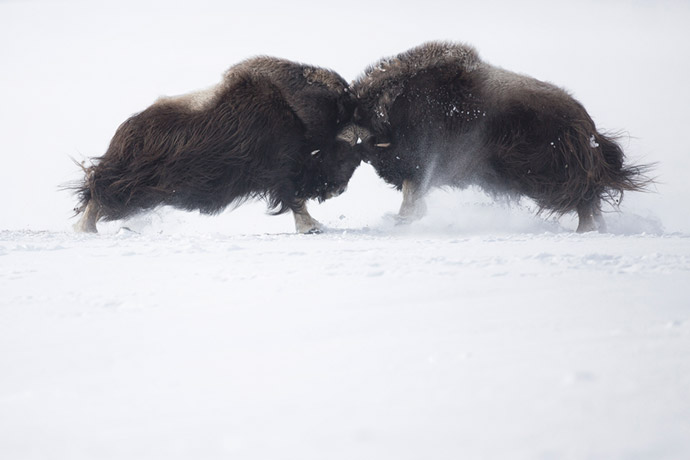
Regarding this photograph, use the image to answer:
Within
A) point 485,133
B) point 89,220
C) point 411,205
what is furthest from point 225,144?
point 485,133

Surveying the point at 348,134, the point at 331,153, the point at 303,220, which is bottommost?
the point at 303,220

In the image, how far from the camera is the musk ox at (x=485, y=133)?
12.0ft

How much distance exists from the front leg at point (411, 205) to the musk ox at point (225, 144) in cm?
57

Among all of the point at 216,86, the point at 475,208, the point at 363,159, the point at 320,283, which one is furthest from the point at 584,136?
the point at 320,283

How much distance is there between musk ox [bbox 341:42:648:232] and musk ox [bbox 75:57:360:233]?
0.27m

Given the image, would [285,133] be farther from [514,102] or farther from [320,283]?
[320,283]

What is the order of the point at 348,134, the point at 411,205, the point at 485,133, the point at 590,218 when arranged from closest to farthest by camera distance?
the point at 485,133
the point at 590,218
the point at 348,134
the point at 411,205

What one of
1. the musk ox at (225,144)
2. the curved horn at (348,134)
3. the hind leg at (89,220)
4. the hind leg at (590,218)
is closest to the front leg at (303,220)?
the musk ox at (225,144)

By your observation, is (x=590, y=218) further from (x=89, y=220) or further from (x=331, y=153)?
(x=89, y=220)

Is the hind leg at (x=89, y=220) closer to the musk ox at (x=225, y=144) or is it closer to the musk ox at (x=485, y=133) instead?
the musk ox at (x=225, y=144)

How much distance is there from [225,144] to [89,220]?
0.94 m

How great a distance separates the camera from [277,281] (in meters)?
1.93

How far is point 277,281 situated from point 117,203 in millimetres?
2229

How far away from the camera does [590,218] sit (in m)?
3.87
